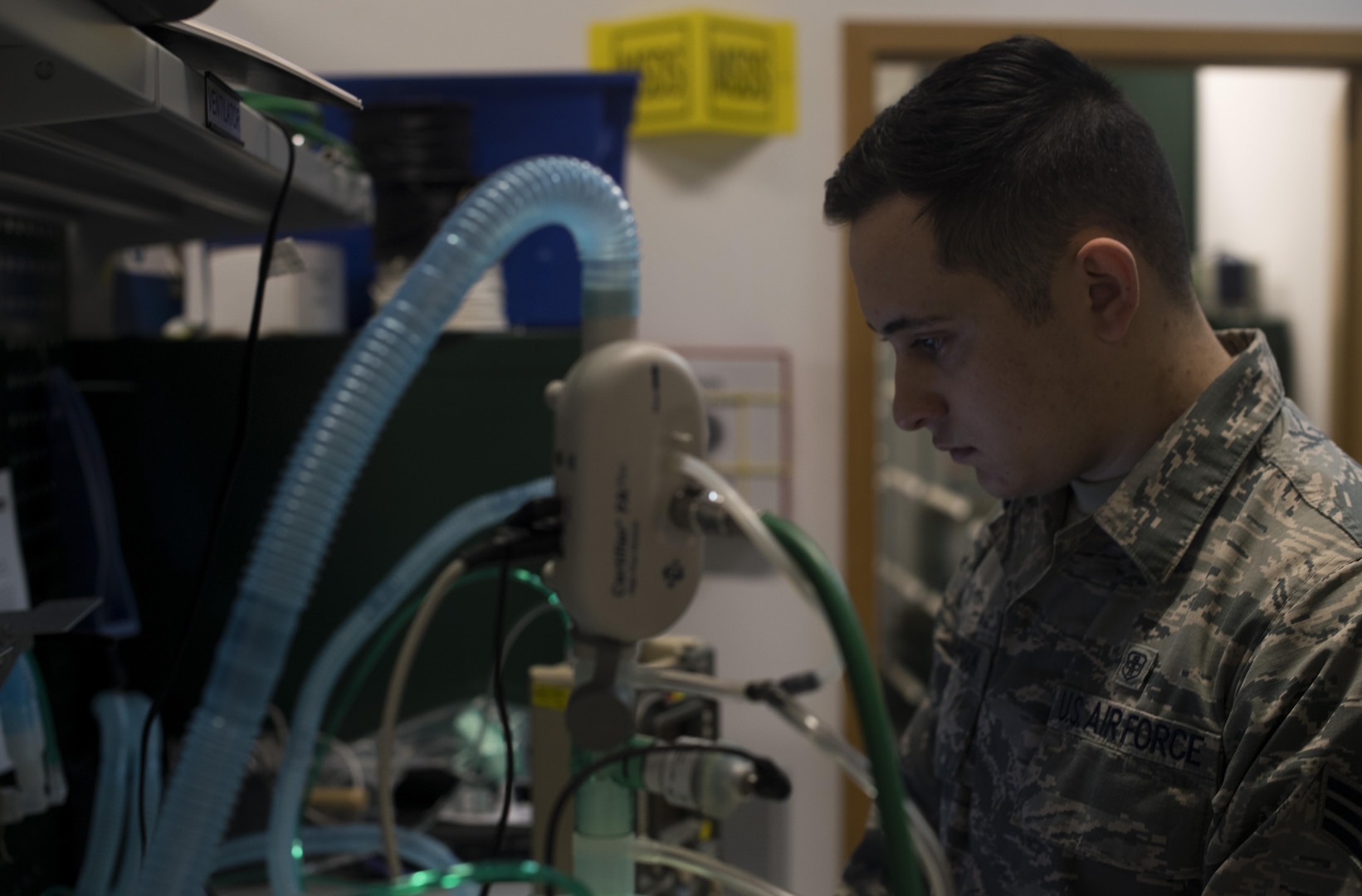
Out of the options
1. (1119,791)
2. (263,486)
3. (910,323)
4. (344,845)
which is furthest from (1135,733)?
(263,486)

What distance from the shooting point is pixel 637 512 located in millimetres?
840

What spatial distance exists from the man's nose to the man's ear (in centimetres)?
15

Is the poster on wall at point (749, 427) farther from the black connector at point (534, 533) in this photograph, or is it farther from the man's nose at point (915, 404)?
the black connector at point (534, 533)

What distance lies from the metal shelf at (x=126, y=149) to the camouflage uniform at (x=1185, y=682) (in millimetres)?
844

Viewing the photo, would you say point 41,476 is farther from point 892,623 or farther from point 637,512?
point 892,623

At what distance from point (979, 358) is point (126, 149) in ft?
2.69

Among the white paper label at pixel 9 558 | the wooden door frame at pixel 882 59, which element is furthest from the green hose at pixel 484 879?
the wooden door frame at pixel 882 59

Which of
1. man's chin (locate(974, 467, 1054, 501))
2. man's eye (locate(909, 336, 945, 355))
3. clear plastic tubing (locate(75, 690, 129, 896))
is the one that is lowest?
clear plastic tubing (locate(75, 690, 129, 896))

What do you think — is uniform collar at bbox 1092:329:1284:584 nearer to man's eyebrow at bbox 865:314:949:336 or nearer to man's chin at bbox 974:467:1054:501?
man's chin at bbox 974:467:1054:501

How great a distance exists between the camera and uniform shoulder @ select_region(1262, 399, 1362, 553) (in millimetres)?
842

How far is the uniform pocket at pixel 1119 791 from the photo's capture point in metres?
0.85

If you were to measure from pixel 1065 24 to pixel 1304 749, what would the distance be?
7.26 feet

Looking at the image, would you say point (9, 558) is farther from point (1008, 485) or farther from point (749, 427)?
point (749, 427)

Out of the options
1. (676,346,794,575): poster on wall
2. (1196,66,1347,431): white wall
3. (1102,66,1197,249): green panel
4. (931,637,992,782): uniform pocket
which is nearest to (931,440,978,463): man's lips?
(931,637,992,782): uniform pocket
